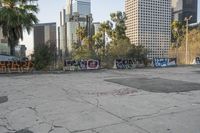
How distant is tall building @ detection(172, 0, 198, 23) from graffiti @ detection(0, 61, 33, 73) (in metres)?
60.9

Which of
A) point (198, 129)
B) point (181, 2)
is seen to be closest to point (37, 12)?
point (198, 129)

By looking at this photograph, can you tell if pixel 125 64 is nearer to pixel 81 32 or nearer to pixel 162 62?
pixel 162 62

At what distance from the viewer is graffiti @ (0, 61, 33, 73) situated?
2528 centimetres

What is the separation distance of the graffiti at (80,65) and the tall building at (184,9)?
55.3m

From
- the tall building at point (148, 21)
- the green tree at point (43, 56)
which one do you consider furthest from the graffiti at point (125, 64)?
the tall building at point (148, 21)

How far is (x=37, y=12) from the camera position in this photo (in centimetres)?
2850

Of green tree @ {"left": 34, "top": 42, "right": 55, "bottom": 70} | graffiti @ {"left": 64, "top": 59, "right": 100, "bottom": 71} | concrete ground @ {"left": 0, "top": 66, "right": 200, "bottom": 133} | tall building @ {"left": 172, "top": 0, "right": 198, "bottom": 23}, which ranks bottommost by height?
concrete ground @ {"left": 0, "top": 66, "right": 200, "bottom": 133}

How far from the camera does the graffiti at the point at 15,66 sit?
2528cm

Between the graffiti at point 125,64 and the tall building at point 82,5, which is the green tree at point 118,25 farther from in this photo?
the tall building at point 82,5

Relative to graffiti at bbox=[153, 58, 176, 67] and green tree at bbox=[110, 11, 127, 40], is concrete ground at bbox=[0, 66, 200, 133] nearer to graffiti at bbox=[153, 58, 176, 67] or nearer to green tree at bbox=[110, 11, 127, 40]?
graffiti at bbox=[153, 58, 176, 67]

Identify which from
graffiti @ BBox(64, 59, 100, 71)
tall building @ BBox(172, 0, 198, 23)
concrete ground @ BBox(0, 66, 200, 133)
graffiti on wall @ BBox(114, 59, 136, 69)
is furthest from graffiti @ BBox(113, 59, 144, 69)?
tall building @ BBox(172, 0, 198, 23)

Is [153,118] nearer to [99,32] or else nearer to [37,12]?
[37,12]

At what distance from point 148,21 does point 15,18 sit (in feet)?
151

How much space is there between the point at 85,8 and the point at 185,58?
52264 mm
